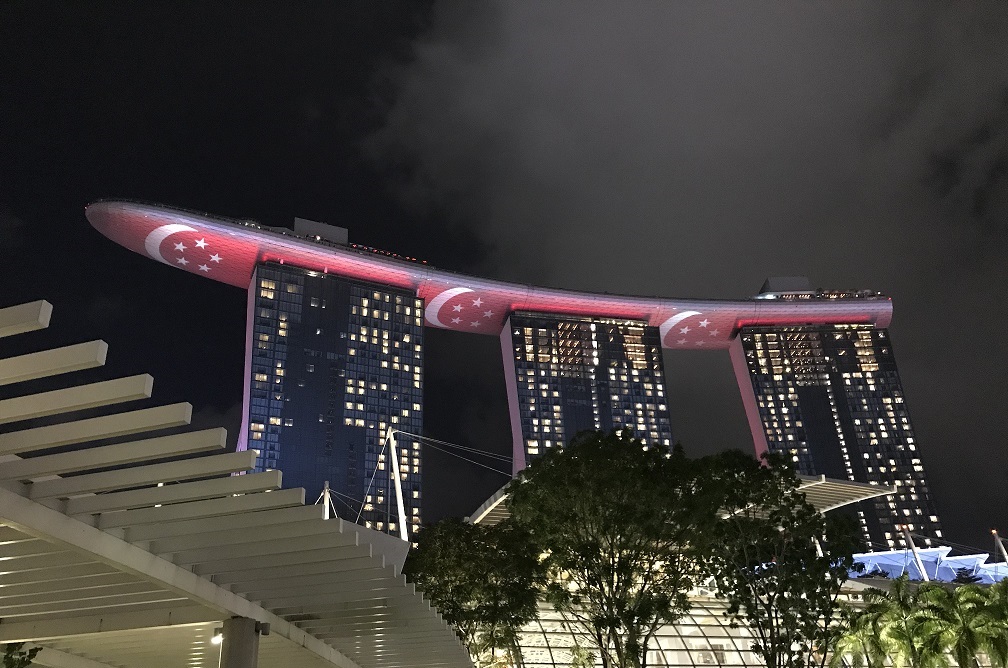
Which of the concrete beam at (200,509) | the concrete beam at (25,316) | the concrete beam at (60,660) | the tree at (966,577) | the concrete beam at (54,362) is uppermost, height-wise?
the tree at (966,577)

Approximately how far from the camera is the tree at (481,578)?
96.2 feet

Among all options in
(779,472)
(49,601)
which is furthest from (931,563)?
(49,601)

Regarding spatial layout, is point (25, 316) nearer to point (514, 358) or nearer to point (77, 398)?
point (77, 398)

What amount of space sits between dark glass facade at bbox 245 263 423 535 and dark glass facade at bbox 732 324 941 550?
215ft

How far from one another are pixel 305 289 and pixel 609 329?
54.7 meters

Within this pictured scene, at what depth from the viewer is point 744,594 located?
25984 millimetres

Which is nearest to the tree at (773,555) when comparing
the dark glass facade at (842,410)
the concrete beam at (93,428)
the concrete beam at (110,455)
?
the concrete beam at (110,455)

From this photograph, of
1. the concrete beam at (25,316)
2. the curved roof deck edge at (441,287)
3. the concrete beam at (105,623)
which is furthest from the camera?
the curved roof deck edge at (441,287)

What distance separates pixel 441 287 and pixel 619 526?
109 m

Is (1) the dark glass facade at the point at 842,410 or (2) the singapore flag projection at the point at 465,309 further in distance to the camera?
(1) the dark glass facade at the point at 842,410

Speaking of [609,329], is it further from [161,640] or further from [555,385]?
→ [161,640]

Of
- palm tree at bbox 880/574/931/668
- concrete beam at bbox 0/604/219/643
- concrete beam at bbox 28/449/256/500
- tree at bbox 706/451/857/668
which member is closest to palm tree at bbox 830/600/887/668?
palm tree at bbox 880/574/931/668

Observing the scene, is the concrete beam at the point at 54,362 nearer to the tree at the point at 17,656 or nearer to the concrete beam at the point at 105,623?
the concrete beam at the point at 105,623

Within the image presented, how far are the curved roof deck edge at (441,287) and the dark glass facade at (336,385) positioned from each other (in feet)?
11.4
